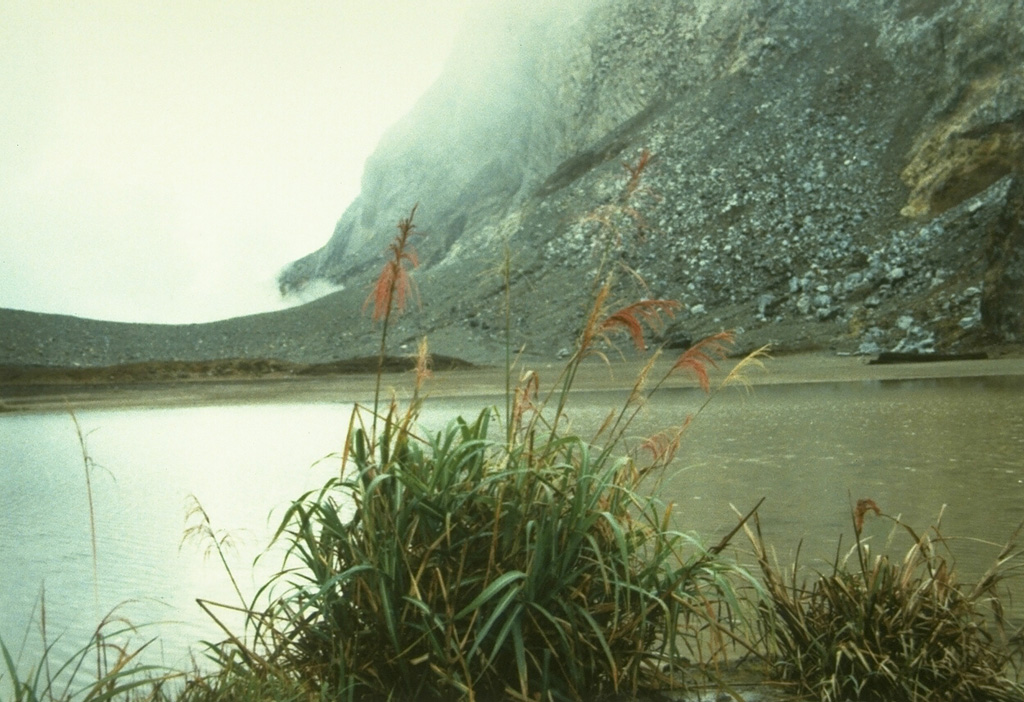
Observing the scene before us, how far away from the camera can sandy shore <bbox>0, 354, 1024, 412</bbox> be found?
20.7 meters

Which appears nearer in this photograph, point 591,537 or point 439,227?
point 591,537

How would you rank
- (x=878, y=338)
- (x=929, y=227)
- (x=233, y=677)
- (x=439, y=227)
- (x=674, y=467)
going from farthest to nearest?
(x=439, y=227), (x=929, y=227), (x=878, y=338), (x=674, y=467), (x=233, y=677)

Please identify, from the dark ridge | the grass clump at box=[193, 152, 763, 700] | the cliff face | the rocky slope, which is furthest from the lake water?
the dark ridge

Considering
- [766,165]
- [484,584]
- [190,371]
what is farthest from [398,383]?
[484,584]

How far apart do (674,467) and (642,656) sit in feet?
19.1

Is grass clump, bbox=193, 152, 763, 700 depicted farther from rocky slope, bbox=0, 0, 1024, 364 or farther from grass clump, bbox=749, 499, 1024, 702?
rocky slope, bbox=0, 0, 1024, 364

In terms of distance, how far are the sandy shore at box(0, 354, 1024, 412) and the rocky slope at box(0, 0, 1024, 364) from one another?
8.48 ft

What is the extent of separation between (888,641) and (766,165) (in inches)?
1476

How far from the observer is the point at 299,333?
4159 centimetres

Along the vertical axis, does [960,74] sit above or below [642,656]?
above

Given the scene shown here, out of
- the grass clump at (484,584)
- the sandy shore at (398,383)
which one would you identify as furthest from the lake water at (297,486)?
the sandy shore at (398,383)

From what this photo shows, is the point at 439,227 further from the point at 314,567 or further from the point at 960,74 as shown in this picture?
the point at 314,567

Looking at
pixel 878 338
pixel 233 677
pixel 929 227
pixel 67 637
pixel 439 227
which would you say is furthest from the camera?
pixel 439 227

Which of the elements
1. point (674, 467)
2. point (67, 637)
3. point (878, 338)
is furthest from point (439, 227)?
point (67, 637)
